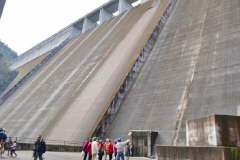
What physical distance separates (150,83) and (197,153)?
963 cm

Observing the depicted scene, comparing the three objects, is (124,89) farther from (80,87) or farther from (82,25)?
(82,25)

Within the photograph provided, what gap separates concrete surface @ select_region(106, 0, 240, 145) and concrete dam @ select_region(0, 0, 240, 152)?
47 mm

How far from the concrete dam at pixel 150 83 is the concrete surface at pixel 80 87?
0.11m

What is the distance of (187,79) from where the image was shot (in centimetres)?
1457

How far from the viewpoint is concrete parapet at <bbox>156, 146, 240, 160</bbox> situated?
646cm

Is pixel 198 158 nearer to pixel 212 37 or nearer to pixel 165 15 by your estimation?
pixel 212 37

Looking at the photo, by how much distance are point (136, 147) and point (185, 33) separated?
398 inches

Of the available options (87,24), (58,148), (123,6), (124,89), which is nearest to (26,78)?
(87,24)

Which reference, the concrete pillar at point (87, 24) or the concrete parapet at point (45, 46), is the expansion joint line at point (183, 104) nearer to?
the concrete pillar at point (87, 24)

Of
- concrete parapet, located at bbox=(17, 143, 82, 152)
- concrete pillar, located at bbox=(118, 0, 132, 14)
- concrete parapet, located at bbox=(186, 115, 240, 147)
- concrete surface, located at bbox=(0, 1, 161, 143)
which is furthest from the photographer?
concrete pillar, located at bbox=(118, 0, 132, 14)

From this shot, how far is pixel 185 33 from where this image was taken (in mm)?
19062

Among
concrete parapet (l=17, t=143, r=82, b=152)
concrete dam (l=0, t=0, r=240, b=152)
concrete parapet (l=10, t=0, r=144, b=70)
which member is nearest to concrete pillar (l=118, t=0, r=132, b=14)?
concrete parapet (l=10, t=0, r=144, b=70)

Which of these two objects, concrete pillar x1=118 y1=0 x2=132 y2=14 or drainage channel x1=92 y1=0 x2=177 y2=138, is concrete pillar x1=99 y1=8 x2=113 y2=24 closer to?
concrete pillar x1=118 y1=0 x2=132 y2=14

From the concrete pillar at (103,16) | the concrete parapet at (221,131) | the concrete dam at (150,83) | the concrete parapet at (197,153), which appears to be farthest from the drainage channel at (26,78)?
the concrete parapet at (221,131)
